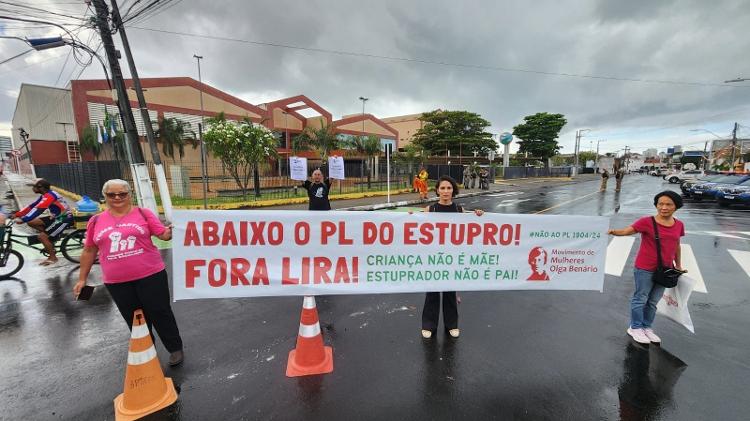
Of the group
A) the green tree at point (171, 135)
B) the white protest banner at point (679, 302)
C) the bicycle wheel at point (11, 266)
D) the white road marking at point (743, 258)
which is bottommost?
the white road marking at point (743, 258)

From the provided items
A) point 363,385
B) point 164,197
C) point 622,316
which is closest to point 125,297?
point 363,385

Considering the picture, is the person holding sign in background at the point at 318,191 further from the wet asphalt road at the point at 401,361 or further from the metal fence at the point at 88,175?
the metal fence at the point at 88,175

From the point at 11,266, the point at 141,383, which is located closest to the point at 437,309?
the point at 141,383

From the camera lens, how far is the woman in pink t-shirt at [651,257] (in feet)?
10.8

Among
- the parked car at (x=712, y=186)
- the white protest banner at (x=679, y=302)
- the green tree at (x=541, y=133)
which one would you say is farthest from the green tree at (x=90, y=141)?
the green tree at (x=541, y=133)

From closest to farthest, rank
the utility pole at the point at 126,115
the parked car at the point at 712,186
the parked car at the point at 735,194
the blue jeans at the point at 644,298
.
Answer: the blue jeans at the point at 644,298 → the utility pole at the point at 126,115 → the parked car at the point at 735,194 → the parked car at the point at 712,186

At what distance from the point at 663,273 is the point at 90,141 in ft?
109

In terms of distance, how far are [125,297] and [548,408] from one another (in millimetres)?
3643

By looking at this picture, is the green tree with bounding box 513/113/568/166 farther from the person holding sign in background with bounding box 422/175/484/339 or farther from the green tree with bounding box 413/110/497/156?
the person holding sign in background with bounding box 422/175/484/339

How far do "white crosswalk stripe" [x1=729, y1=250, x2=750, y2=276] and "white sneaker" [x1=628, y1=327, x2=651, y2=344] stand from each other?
165 inches

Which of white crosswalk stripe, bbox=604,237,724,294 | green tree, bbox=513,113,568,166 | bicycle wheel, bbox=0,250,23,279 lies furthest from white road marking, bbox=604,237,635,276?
green tree, bbox=513,113,568,166

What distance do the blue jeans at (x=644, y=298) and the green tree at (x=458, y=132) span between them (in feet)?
149

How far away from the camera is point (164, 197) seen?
33.1ft

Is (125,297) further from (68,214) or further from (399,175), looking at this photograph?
(399,175)
